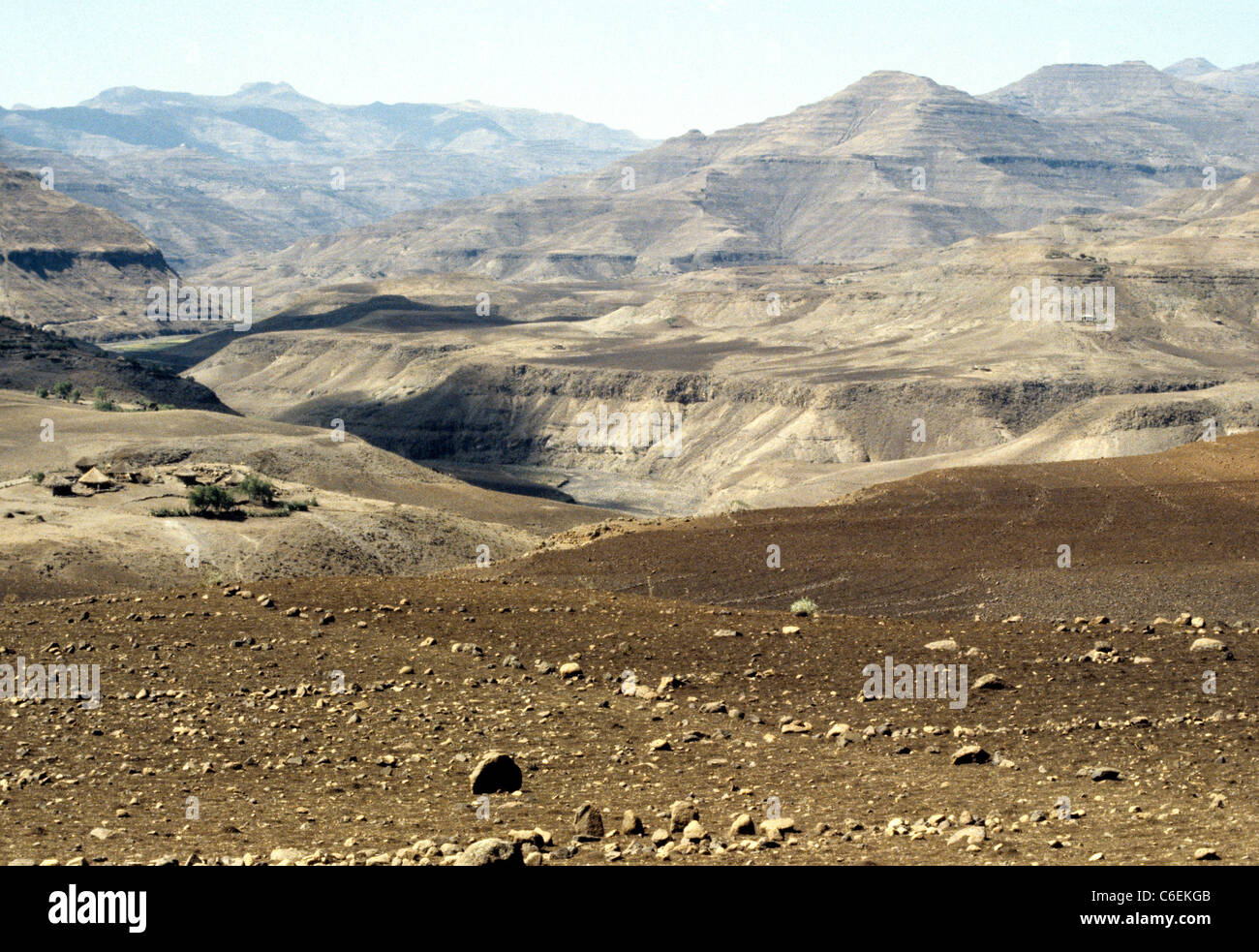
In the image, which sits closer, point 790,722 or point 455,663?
point 790,722

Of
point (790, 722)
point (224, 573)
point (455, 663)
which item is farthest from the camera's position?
point (224, 573)

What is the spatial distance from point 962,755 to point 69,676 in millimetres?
10753

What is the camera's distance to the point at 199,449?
207ft

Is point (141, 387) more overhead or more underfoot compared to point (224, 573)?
more overhead

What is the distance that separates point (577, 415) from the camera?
111375mm

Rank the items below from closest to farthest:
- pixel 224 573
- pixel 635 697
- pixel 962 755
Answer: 1. pixel 962 755
2. pixel 635 697
3. pixel 224 573

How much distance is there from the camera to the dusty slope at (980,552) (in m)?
27.1

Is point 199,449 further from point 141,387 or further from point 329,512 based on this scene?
point 141,387

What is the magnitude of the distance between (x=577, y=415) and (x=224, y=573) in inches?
2878

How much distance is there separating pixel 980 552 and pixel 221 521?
82.8 ft

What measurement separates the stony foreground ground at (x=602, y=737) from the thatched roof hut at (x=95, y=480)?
28329 mm

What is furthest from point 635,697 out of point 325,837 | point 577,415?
point 577,415

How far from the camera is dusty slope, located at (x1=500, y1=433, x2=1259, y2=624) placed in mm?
27109

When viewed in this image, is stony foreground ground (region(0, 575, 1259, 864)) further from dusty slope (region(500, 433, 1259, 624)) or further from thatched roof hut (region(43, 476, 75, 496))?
thatched roof hut (region(43, 476, 75, 496))
